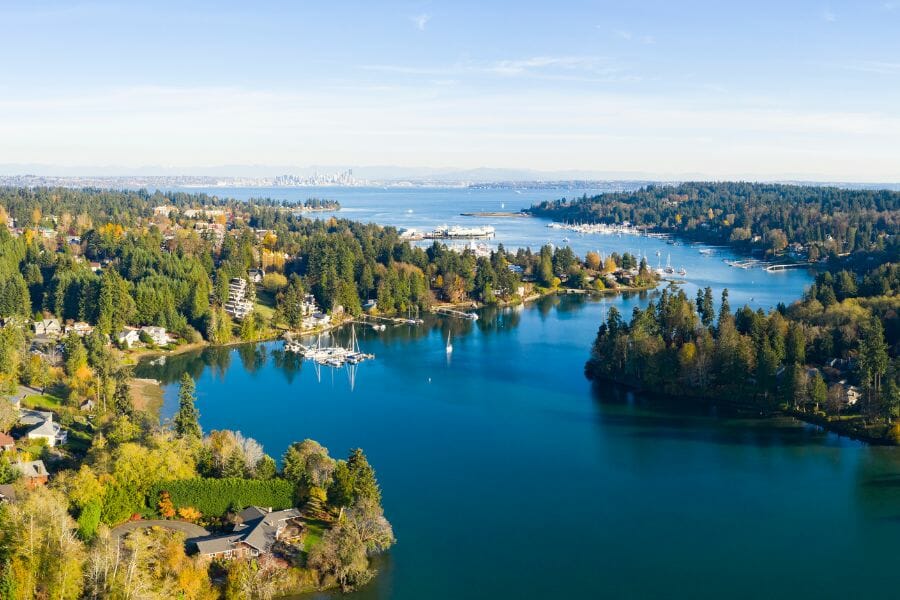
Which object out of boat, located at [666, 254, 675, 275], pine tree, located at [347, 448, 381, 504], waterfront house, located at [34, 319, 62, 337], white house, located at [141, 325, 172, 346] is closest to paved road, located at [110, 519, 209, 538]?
pine tree, located at [347, 448, 381, 504]

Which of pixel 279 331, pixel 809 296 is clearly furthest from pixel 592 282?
pixel 279 331

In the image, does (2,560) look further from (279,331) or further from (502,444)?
(279,331)

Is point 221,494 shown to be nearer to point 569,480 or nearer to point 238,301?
point 569,480

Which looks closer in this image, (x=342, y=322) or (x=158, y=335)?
(x=158, y=335)

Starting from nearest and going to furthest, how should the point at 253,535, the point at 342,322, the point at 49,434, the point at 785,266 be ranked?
the point at 253,535 → the point at 49,434 → the point at 342,322 → the point at 785,266

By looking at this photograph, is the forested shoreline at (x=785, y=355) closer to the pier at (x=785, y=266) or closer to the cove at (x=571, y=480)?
the cove at (x=571, y=480)

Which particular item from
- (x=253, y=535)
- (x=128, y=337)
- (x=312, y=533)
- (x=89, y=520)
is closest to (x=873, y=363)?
(x=312, y=533)
